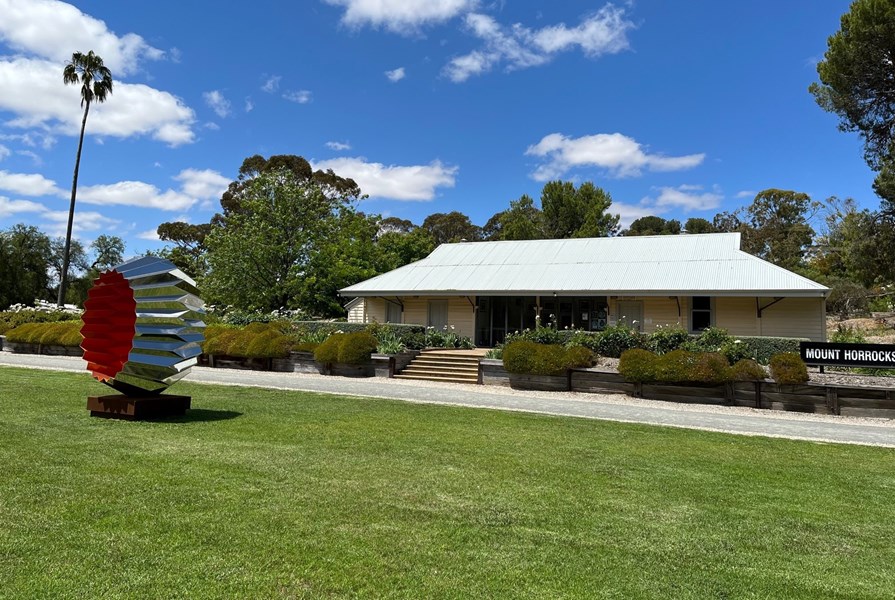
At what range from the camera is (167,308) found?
8391 millimetres

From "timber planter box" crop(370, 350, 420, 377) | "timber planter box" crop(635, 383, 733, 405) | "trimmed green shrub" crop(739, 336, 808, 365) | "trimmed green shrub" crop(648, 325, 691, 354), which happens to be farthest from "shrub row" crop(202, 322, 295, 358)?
"trimmed green shrub" crop(739, 336, 808, 365)

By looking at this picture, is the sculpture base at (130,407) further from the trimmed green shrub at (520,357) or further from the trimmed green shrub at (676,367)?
the trimmed green shrub at (676,367)

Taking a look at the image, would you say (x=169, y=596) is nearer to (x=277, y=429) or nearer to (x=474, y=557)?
(x=474, y=557)

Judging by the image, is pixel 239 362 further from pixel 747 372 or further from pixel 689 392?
pixel 747 372

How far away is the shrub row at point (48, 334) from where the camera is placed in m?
21.9

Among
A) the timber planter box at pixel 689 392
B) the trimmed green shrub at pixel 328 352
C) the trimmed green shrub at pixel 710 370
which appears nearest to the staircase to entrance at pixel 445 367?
the trimmed green shrub at pixel 328 352

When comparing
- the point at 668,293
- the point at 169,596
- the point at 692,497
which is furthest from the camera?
the point at 668,293

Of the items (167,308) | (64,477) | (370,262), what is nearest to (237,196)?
(370,262)

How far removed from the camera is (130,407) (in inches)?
316

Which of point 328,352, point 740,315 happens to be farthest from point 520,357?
point 740,315

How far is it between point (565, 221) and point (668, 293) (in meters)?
30.1

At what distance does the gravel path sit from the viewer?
386 inches

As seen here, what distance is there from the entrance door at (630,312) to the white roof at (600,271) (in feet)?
2.83

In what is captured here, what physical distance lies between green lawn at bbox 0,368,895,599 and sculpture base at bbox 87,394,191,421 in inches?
13.0
